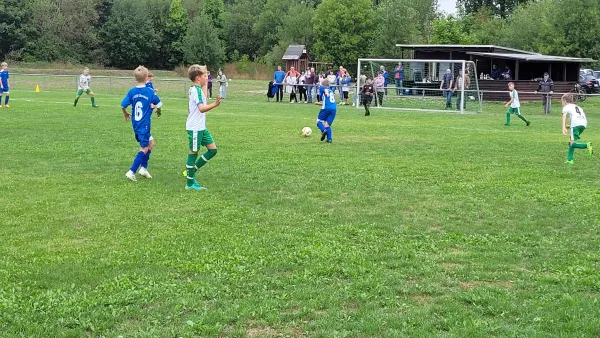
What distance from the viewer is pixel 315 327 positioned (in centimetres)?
501

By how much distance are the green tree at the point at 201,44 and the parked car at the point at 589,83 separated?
40652 mm

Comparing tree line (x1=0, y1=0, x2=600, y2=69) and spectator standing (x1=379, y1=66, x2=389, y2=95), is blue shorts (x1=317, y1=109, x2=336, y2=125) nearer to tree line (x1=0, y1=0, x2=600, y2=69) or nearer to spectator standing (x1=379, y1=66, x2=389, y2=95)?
spectator standing (x1=379, y1=66, x2=389, y2=95)

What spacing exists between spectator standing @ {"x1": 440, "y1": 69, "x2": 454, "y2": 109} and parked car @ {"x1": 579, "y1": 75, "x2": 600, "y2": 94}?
46.4 feet

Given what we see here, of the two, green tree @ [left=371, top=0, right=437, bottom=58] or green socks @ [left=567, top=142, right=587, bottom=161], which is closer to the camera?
green socks @ [left=567, top=142, right=587, bottom=161]

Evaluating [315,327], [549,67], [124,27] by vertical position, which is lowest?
[315,327]

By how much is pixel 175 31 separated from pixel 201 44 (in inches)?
247

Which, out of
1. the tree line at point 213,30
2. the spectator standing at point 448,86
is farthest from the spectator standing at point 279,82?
the tree line at point 213,30

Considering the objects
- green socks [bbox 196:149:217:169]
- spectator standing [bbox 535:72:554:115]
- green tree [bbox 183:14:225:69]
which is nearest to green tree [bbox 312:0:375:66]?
green tree [bbox 183:14:225:69]

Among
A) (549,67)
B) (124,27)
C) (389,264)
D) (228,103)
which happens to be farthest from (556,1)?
(389,264)

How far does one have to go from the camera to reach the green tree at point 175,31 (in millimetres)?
79000

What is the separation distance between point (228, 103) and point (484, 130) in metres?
15.5

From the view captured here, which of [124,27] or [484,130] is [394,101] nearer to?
[484,130]

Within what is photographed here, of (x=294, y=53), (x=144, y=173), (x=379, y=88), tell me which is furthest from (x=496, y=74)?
(x=144, y=173)

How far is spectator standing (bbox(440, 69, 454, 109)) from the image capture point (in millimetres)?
30734
